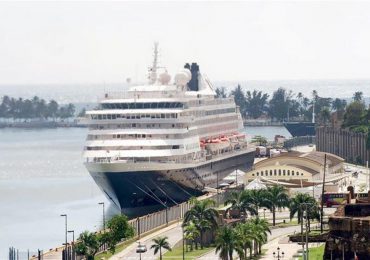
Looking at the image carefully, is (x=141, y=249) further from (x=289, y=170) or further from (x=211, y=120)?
(x=211, y=120)

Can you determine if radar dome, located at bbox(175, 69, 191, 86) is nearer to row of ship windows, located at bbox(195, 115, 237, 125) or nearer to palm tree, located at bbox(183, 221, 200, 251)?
row of ship windows, located at bbox(195, 115, 237, 125)

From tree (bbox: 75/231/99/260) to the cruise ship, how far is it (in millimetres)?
33751

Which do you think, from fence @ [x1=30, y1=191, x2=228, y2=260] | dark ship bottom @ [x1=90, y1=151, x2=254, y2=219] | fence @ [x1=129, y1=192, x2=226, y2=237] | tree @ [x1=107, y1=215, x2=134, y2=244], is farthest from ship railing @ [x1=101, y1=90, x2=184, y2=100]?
tree @ [x1=107, y1=215, x2=134, y2=244]

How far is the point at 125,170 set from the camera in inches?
5428

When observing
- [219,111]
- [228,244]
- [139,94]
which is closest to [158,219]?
[139,94]

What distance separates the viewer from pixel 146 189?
461 feet

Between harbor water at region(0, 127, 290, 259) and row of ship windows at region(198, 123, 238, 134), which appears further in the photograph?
row of ship windows at region(198, 123, 238, 134)

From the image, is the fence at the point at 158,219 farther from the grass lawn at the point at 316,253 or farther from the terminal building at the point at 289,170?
the grass lawn at the point at 316,253

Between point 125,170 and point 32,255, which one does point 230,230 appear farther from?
point 125,170

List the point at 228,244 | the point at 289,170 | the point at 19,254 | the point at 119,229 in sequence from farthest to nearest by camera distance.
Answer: the point at 289,170
the point at 19,254
the point at 119,229
the point at 228,244

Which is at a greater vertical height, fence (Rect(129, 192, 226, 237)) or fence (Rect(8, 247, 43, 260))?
fence (Rect(129, 192, 226, 237))

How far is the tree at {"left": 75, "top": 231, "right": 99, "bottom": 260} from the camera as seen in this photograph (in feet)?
334

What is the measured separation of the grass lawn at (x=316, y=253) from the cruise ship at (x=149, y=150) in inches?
1545

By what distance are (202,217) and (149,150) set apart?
3157cm
